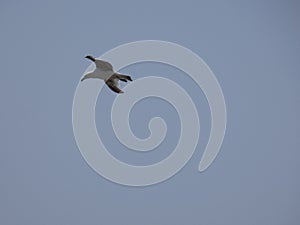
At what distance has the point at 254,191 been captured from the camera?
123 inches

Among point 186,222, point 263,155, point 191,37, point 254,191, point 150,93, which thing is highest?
point 191,37

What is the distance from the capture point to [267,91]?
10.4 feet

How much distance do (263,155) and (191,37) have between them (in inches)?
31.8

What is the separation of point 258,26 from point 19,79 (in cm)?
142

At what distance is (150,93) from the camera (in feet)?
10.0

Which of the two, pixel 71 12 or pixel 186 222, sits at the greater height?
pixel 71 12

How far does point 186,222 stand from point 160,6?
1.26 metres

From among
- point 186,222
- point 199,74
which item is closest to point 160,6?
point 199,74

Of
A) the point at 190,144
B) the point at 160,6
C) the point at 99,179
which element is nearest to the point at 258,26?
the point at 160,6

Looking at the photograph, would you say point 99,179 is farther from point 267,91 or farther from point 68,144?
point 267,91

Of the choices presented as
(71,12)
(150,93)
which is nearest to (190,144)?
(150,93)

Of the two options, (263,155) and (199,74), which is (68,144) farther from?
(263,155)

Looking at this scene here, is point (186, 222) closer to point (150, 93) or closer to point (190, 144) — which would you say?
point (190, 144)

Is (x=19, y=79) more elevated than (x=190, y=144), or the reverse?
(x=19, y=79)
